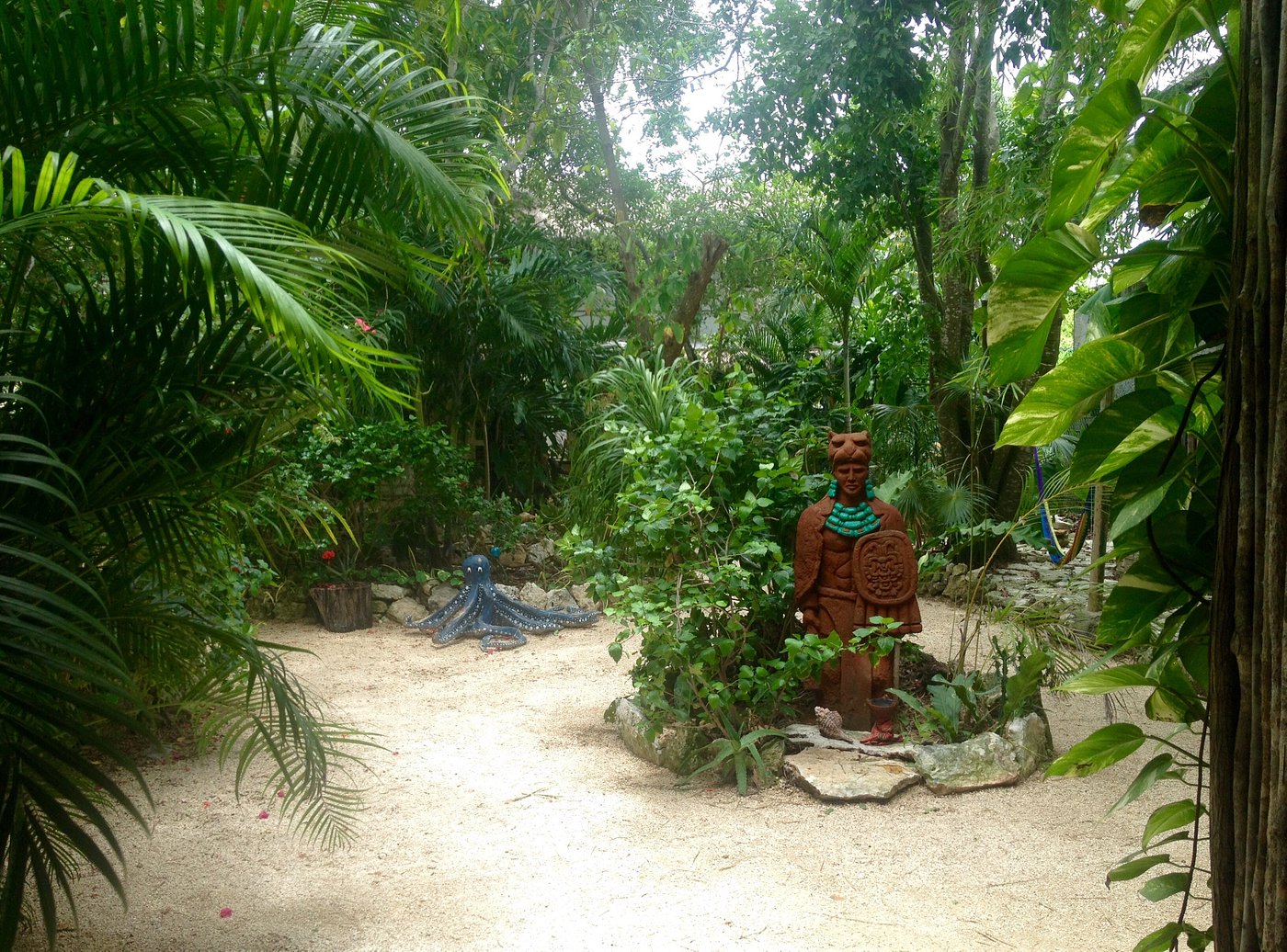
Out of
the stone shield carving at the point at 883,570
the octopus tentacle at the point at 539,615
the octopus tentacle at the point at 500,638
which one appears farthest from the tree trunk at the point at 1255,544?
the octopus tentacle at the point at 539,615

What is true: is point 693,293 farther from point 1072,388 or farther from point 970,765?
point 1072,388

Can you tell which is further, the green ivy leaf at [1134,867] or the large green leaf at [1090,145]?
the green ivy leaf at [1134,867]

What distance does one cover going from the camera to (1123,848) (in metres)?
2.88

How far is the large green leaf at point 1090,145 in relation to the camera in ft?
3.81

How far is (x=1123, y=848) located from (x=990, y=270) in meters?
4.93

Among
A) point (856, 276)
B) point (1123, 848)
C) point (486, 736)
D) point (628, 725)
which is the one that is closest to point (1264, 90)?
point (1123, 848)

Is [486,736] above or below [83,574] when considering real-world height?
below

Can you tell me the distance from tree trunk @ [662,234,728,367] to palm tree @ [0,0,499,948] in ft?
15.4

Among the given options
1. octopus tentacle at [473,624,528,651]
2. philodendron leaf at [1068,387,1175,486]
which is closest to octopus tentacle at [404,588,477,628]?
octopus tentacle at [473,624,528,651]

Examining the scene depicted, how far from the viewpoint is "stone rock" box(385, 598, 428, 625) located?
6406mm

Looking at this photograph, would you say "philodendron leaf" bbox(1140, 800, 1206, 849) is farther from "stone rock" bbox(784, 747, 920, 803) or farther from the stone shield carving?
the stone shield carving

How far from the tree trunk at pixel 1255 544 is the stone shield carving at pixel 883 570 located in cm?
275

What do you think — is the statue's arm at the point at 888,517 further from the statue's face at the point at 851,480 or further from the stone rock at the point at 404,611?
the stone rock at the point at 404,611

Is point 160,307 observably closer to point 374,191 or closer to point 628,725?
point 374,191
